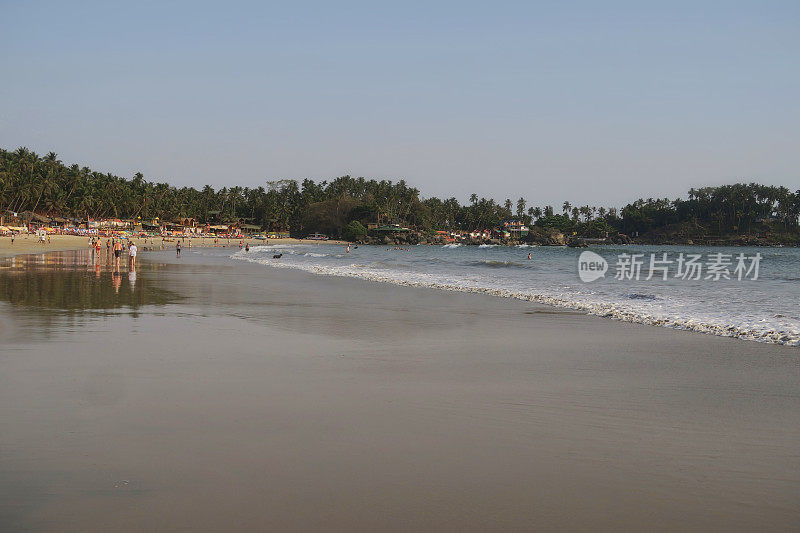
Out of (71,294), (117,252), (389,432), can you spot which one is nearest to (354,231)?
(117,252)

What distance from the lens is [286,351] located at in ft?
33.6

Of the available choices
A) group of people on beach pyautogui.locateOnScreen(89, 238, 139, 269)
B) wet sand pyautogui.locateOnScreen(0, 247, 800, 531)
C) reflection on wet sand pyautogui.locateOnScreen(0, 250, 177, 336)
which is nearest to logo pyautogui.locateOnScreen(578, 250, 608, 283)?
reflection on wet sand pyautogui.locateOnScreen(0, 250, 177, 336)

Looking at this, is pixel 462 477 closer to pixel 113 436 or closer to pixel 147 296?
pixel 113 436

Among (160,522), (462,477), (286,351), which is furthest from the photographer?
(286,351)

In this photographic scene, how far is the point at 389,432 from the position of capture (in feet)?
19.3

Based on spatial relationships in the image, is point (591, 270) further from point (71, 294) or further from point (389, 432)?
point (389, 432)

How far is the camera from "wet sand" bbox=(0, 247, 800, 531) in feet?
13.8

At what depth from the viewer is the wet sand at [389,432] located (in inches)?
166

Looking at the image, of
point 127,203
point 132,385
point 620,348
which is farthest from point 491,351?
point 127,203

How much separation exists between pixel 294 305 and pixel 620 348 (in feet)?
32.3

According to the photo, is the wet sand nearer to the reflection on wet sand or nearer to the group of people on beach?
the reflection on wet sand

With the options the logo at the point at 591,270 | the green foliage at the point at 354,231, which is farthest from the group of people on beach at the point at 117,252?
the green foliage at the point at 354,231

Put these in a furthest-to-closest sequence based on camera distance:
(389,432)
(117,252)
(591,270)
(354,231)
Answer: (354,231) < (591,270) < (117,252) < (389,432)

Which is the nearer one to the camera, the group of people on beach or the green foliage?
the group of people on beach
